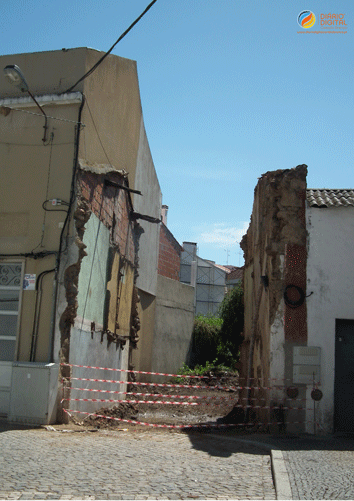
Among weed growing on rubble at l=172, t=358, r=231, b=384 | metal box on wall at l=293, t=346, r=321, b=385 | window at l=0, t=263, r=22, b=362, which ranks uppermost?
window at l=0, t=263, r=22, b=362

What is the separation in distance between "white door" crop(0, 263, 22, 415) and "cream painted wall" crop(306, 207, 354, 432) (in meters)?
5.74

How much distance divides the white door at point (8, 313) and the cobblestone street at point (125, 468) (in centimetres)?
145

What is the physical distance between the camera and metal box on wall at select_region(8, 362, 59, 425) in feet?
30.1

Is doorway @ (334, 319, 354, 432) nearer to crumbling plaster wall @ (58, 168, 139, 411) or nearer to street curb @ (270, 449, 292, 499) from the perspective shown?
street curb @ (270, 449, 292, 499)

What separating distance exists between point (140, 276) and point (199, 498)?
13609 mm

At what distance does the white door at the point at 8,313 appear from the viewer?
969 centimetres

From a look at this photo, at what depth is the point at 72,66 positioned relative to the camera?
10656 mm

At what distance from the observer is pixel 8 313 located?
10117 mm

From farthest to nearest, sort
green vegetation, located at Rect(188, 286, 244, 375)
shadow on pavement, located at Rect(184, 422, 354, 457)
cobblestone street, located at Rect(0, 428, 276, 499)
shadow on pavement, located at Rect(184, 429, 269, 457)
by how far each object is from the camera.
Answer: green vegetation, located at Rect(188, 286, 244, 375) → shadow on pavement, located at Rect(184, 422, 354, 457) → shadow on pavement, located at Rect(184, 429, 269, 457) → cobblestone street, located at Rect(0, 428, 276, 499)

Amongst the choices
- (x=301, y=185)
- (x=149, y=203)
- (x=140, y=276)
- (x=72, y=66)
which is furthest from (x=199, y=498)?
(x=149, y=203)

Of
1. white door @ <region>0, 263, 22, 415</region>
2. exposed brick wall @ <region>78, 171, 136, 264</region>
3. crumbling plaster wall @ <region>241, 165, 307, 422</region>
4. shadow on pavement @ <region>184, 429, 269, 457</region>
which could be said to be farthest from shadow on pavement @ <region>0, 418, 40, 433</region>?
crumbling plaster wall @ <region>241, 165, 307, 422</region>

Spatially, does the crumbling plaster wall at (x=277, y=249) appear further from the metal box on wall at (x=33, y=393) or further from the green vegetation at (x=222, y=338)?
the green vegetation at (x=222, y=338)

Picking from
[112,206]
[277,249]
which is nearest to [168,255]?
[112,206]

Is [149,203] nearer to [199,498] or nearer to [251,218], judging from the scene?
[251,218]
